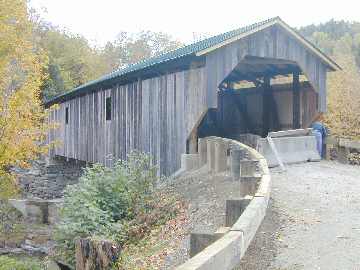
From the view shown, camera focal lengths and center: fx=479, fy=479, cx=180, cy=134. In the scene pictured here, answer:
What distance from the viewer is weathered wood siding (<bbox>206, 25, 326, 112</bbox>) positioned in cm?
1241

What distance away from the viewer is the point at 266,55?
13.7 meters

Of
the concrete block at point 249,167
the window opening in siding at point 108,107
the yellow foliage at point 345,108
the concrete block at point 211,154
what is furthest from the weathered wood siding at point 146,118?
the yellow foliage at point 345,108

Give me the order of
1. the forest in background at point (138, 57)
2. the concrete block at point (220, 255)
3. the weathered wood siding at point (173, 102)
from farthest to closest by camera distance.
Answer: the forest in background at point (138, 57) → the weathered wood siding at point (173, 102) → the concrete block at point (220, 255)

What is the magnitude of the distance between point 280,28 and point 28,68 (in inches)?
334

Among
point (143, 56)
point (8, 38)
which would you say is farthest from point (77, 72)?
point (8, 38)

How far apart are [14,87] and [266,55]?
8.97m

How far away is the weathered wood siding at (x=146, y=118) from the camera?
12.9 metres

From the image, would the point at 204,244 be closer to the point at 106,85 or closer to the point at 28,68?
the point at 28,68

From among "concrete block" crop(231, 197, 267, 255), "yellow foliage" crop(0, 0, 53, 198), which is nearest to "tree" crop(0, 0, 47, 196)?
"yellow foliage" crop(0, 0, 53, 198)

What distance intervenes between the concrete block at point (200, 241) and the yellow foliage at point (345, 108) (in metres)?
23.9

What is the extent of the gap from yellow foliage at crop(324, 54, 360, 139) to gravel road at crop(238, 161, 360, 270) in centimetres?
1856

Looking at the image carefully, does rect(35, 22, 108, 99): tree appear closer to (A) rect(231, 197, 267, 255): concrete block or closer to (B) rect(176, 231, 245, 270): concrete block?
(A) rect(231, 197, 267, 255): concrete block

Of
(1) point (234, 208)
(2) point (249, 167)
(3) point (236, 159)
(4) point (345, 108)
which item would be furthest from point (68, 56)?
(1) point (234, 208)

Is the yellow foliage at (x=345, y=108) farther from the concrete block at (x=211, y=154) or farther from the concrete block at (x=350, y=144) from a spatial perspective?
the concrete block at (x=211, y=154)
